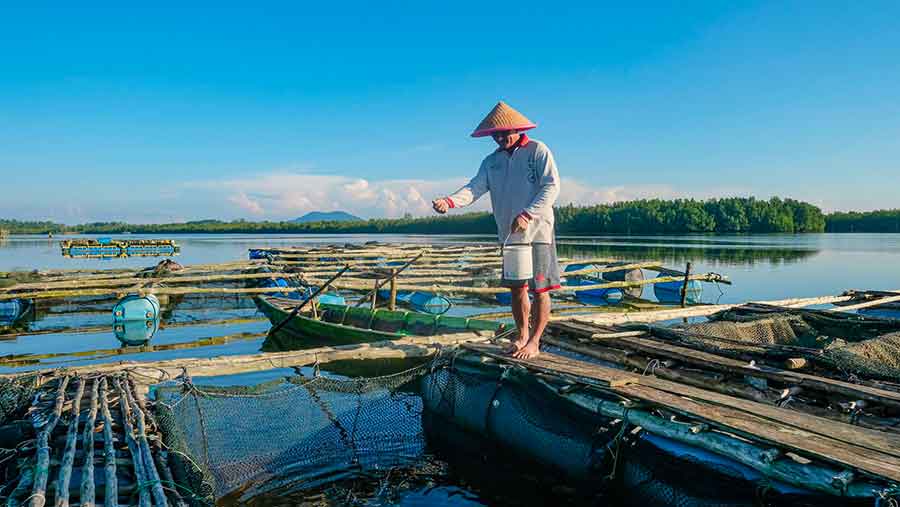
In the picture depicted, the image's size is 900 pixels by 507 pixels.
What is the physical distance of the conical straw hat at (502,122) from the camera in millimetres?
5824

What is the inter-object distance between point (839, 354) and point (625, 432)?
275 cm

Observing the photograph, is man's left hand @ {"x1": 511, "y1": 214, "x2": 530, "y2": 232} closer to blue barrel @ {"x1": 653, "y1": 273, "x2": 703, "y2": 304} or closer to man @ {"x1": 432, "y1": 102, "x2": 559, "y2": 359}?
man @ {"x1": 432, "y1": 102, "x2": 559, "y2": 359}

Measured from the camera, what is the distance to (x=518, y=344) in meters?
6.09

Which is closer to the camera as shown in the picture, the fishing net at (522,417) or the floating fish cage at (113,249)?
the fishing net at (522,417)

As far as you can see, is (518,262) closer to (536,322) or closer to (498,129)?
(536,322)

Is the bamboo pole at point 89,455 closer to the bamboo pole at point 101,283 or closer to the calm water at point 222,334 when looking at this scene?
the calm water at point 222,334

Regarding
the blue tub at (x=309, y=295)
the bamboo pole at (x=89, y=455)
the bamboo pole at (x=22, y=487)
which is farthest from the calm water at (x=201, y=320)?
the bamboo pole at (x=22, y=487)

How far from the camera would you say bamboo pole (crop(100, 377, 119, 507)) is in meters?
3.35

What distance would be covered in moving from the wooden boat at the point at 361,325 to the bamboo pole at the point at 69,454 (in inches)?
202

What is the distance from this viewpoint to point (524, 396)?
5457 millimetres

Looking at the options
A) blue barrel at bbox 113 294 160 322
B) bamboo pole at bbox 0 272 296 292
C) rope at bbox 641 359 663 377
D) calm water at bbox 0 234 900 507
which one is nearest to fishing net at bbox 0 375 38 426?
calm water at bbox 0 234 900 507

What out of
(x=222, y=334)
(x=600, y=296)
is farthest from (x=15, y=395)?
(x=600, y=296)

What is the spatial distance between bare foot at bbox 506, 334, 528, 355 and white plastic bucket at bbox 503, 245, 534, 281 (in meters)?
0.72

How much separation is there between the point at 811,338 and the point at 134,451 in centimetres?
910
